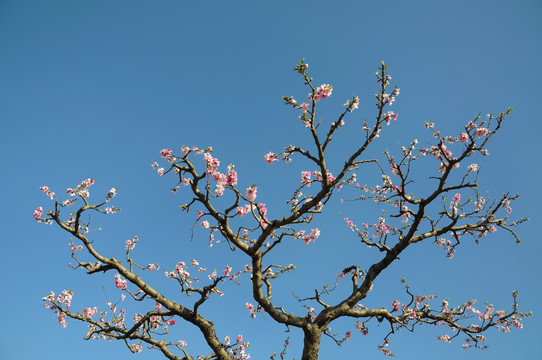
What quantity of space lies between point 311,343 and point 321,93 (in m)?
6.10

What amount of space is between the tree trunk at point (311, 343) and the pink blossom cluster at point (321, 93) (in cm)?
577

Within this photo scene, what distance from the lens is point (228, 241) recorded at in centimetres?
829

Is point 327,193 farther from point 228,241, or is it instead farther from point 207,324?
point 207,324

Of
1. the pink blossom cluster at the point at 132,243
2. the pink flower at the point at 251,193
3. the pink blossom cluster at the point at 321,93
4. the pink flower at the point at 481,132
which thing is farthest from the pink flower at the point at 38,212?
the pink flower at the point at 481,132

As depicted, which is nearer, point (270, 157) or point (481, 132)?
point (270, 157)

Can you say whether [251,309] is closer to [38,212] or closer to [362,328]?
[362,328]

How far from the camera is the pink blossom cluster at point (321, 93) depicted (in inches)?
270

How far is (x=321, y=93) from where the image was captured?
6.91 meters

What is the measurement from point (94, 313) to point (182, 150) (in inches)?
272

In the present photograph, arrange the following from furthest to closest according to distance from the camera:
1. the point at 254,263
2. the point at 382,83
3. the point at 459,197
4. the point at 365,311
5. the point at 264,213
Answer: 1. the point at 459,197
2. the point at 365,311
3. the point at 254,263
4. the point at 264,213
5. the point at 382,83

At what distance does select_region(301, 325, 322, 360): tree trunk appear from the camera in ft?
27.0

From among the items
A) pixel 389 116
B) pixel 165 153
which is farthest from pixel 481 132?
pixel 165 153

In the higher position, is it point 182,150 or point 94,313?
point 182,150

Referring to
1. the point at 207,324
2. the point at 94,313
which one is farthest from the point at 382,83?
the point at 94,313
